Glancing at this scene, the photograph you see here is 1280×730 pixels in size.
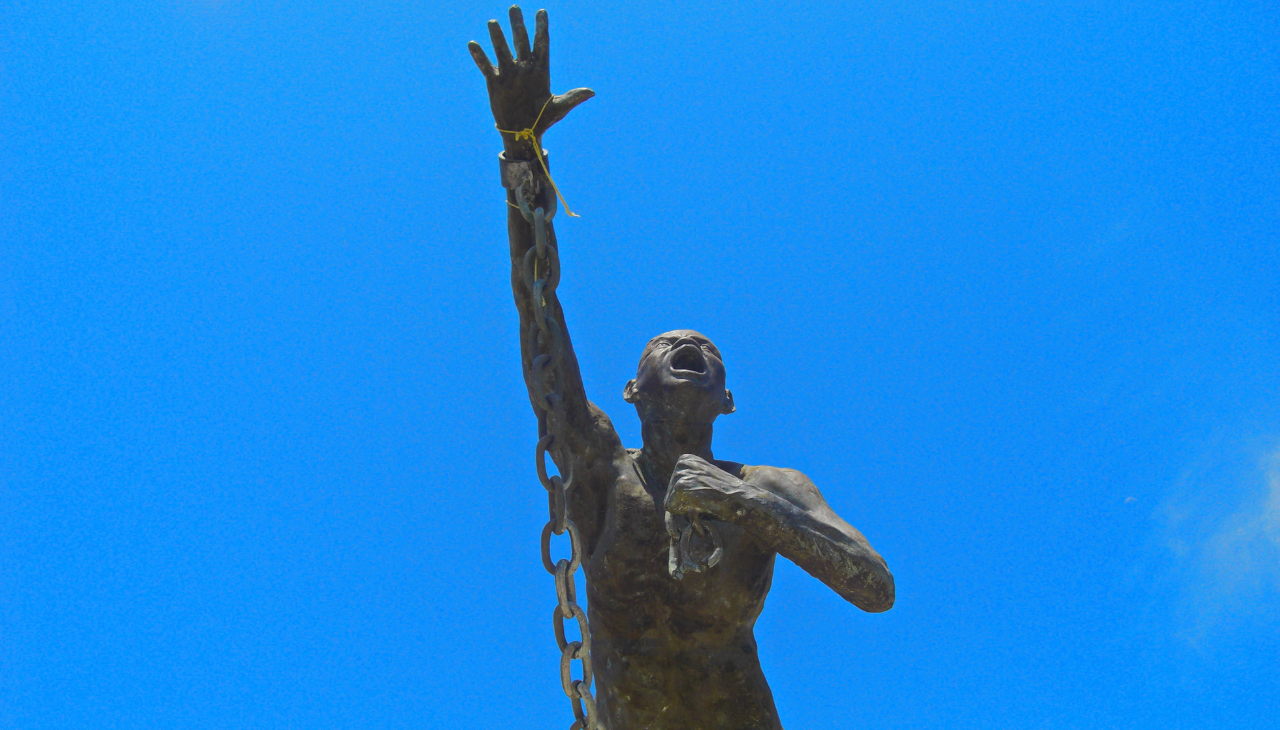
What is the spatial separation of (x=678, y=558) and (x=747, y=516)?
0.40 metres

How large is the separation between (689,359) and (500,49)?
1.90m

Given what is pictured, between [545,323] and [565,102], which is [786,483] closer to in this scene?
[545,323]

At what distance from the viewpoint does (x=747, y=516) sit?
464cm

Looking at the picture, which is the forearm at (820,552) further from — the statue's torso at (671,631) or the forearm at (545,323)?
the forearm at (545,323)

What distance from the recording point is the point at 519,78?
5.12m

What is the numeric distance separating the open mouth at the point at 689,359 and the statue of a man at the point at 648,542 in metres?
0.05

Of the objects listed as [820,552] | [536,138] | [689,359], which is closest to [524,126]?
[536,138]

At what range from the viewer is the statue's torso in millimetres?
5129

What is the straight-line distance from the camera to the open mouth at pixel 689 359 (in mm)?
5547

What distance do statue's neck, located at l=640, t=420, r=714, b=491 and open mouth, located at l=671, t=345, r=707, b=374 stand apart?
0.31 m

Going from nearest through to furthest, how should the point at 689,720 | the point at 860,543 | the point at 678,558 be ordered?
the point at 678,558 → the point at 860,543 → the point at 689,720

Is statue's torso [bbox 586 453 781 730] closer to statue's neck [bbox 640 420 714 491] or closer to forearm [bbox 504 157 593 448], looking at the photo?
statue's neck [bbox 640 420 714 491]

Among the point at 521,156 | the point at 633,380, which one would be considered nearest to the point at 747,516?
the point at 633,380

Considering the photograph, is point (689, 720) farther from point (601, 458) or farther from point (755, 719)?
point (601, 458)
